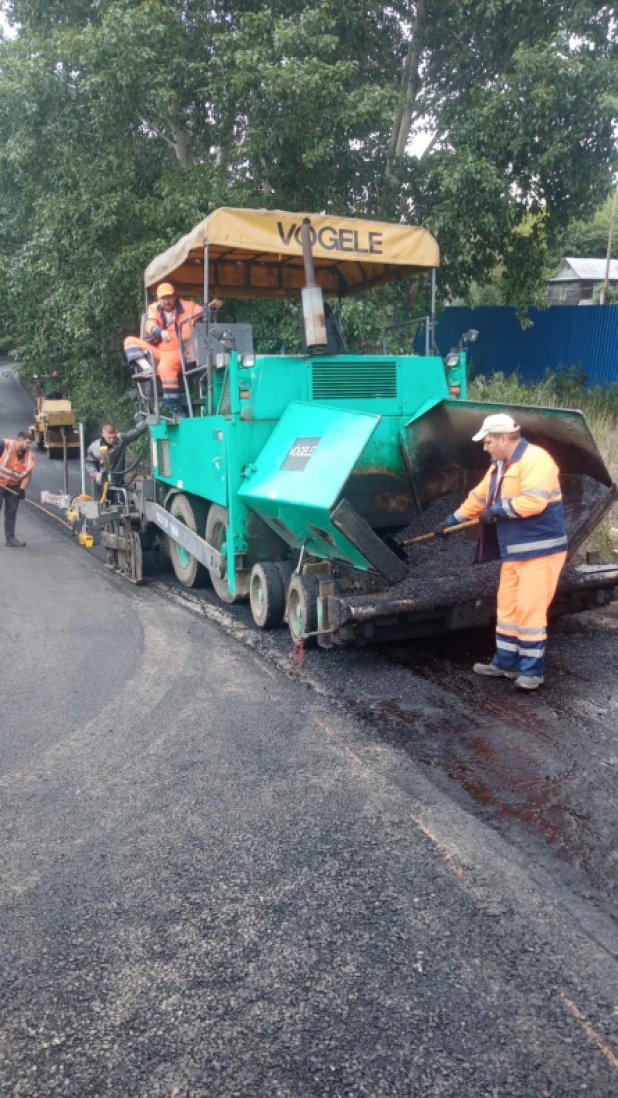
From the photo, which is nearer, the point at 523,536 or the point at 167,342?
the point at 523,536

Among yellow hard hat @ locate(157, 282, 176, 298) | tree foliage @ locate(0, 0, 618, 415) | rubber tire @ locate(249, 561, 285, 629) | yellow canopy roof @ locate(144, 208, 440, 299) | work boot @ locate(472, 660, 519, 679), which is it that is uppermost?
tree foliage @ locate(0, 0, 618, 415)

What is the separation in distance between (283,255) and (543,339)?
11370mm

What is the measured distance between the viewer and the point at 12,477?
35.2ft

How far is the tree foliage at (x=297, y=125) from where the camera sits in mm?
10875

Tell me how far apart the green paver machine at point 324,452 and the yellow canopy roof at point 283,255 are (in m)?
0.01

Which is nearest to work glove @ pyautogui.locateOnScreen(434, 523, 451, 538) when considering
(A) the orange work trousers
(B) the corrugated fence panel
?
(A) the orange work trousers

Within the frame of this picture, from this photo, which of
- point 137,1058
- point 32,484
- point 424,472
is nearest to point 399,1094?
point 137,1058

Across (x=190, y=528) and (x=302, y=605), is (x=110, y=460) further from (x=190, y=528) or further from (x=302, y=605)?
(x=302, y=605)

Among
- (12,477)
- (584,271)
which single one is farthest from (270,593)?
(584,271)

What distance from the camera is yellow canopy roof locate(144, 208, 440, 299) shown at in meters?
6.34

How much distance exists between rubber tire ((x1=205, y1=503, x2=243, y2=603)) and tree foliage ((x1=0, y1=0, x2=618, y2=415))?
4.09m

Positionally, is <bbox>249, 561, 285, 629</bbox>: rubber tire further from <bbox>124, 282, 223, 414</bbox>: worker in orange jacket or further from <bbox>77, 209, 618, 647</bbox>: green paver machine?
<bbox>124, 282, 223, 414</bbox>: worker in orange jacket

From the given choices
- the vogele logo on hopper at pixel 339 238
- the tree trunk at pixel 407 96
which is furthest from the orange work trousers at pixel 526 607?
the tree trunk at pixel 407 96

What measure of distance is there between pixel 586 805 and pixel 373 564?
195cm
